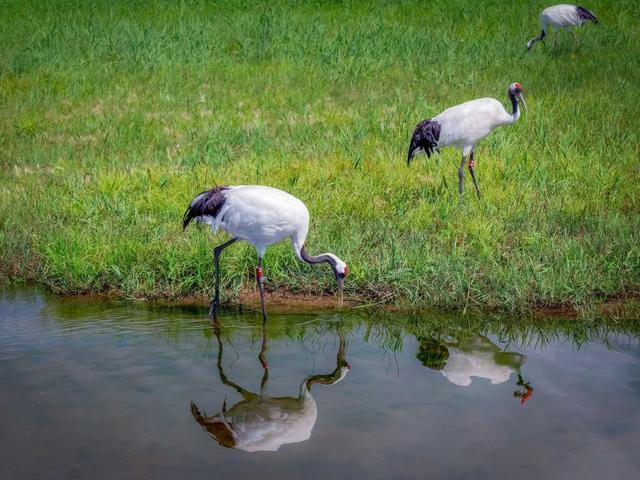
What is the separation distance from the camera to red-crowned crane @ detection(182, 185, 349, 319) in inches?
286

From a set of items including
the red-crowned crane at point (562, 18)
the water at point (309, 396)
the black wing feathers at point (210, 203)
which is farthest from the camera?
the red-crowned crane at point (562, 18)

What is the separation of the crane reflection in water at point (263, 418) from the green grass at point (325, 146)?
68.4 inches

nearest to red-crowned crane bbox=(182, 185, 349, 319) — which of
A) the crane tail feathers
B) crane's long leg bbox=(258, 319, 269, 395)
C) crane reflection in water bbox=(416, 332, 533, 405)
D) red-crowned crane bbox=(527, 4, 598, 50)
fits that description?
crane's long leg bbox=(258, 319, 269, 395)

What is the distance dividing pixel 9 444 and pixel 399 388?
2.29m

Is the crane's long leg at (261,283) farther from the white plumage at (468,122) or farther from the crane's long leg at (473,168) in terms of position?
the white plumage at (468,122)

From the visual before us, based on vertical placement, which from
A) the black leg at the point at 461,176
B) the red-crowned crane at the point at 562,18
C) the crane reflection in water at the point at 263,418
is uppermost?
the red-crowned crane at the point at 562,18

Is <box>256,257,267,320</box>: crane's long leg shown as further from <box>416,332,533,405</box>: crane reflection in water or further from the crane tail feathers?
the crane tail feathers

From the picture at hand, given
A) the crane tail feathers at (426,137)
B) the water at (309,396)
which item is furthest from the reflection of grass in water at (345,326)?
the crane tail feathers at (426,137)

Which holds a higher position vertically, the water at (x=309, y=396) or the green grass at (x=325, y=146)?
the green grass at (x=325, y=146)

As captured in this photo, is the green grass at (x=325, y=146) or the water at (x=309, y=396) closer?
the water at (x=309, y=396)

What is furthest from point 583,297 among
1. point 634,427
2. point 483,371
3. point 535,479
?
point 535,479

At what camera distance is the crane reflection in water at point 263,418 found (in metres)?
5.49

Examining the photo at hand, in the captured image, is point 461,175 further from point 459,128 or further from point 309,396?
point 309,396

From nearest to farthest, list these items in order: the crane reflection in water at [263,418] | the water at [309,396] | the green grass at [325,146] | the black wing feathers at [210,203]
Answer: the water at [309,396] → the crane reflection in water at [263,418] → the black wing feathers at [210,203] → the green grass at [325,146]
